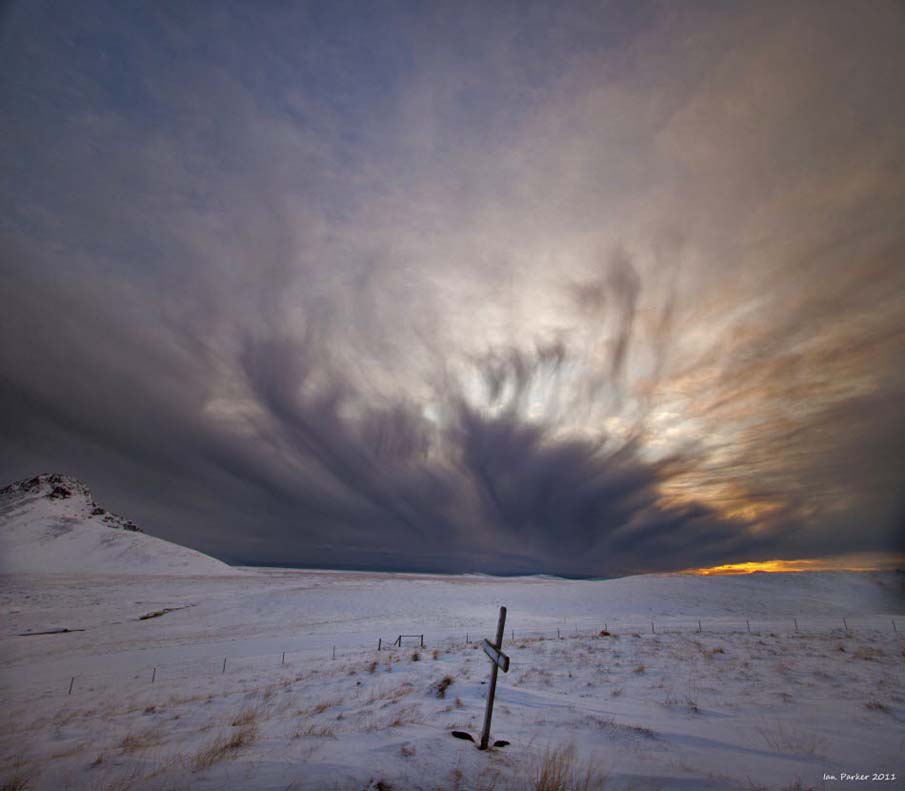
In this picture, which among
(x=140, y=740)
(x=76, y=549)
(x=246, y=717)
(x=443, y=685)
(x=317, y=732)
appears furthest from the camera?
(x=76, y=549)

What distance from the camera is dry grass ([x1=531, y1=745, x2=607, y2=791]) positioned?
6.61 metres

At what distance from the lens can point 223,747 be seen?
8539 mm

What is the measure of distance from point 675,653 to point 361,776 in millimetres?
21875

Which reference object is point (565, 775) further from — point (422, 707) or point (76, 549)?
point (76, 549)

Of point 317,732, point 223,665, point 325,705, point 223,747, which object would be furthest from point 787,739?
point 223,665

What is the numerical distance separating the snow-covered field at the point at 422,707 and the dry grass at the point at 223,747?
81mm

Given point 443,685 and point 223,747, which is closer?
point 223,747

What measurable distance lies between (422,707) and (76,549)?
450 feet

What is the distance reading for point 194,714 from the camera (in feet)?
48.8

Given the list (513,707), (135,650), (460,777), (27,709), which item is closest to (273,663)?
(27,709)

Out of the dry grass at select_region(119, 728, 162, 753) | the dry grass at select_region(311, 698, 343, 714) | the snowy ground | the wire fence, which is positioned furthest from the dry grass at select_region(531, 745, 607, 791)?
the wire fence

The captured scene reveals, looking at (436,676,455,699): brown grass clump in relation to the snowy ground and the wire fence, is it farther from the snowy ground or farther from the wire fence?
the wire fence

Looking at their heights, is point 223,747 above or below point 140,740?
above

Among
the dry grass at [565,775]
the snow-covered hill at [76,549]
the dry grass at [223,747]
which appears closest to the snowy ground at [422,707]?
the dry grass at [223,747]
